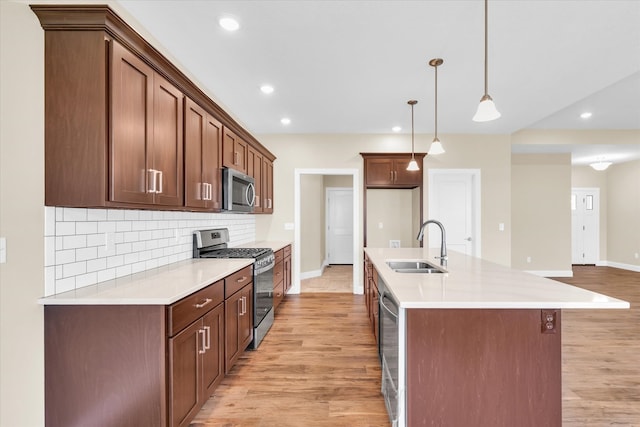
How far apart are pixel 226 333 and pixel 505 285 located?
6.40ft

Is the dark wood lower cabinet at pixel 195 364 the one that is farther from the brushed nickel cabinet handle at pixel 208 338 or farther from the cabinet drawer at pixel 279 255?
the cabinet drawer at pixel 279 255

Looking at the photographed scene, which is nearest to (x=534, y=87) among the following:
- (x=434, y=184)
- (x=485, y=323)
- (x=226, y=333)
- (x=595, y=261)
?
(x=434, y=184)

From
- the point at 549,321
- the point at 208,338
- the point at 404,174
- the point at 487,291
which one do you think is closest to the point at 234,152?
the point at 208,338

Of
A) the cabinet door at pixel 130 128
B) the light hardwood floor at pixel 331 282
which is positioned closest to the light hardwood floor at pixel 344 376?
the light hardwood floor at pixel 331 282

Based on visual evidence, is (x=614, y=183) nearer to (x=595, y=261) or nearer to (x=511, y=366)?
(x=595, y=261)

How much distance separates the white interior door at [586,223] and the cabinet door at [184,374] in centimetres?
926

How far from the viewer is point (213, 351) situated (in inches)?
82.1

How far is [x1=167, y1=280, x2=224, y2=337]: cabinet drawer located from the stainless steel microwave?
104cm

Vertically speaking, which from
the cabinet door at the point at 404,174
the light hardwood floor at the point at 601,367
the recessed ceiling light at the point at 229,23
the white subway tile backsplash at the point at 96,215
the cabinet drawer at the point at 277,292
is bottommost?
the light hardwood floor at the point at 601,367

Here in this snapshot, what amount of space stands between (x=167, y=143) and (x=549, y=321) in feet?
8.19

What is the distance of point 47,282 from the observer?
5.16 ft

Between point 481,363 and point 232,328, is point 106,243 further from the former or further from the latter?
point 481,363

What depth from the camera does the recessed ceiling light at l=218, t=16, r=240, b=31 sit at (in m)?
2.15

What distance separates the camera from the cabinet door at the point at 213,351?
1.96 metres
